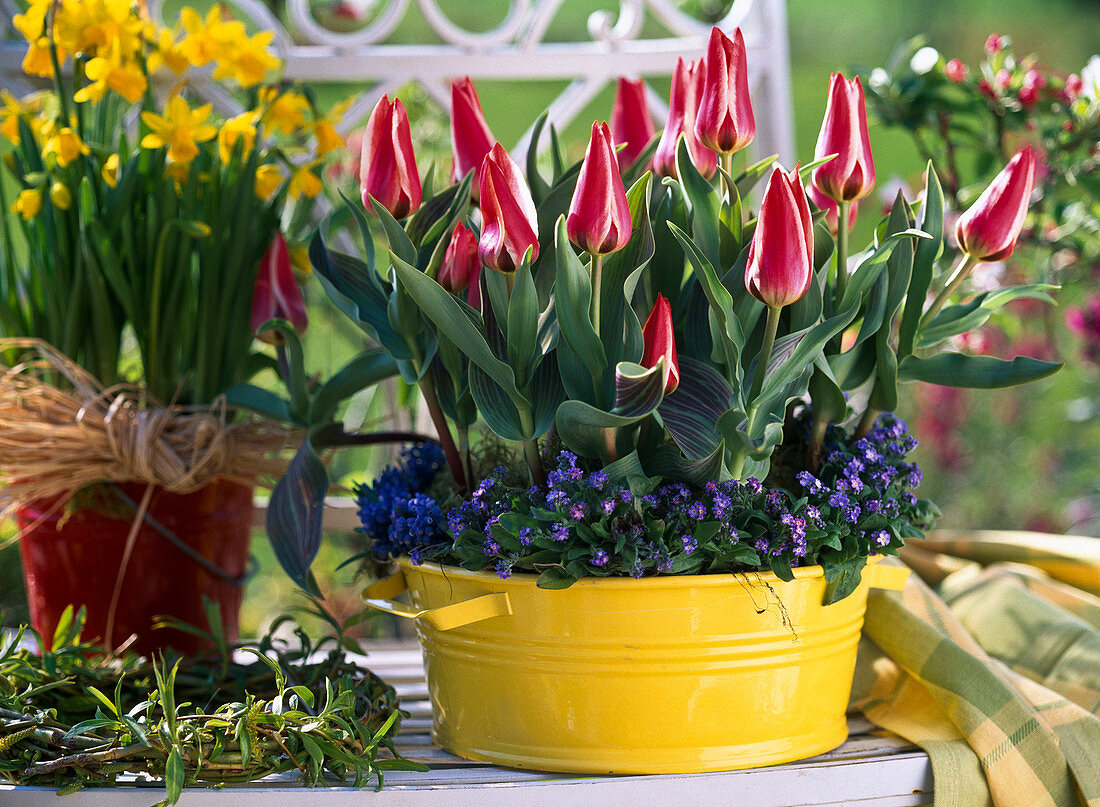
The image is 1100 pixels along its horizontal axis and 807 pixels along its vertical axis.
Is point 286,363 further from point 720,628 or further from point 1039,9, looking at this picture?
point 1039,9

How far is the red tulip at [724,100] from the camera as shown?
55cm

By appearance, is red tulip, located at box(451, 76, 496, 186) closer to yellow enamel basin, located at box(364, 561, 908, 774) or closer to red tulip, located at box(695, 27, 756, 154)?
red tulip, located at box(695, 27, 756, 154)

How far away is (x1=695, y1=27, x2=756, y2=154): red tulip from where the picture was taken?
21.6 inches

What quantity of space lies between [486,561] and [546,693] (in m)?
0.09

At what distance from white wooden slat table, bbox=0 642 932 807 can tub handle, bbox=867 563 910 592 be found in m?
0.11

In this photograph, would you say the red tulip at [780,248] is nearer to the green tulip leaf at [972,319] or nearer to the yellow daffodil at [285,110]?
the green tulip leaf at [972,319]

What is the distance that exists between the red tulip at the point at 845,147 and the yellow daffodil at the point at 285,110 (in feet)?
1.48

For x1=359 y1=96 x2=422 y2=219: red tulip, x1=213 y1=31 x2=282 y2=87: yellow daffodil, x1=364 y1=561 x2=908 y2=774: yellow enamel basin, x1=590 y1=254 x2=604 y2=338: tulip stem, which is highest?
x1=213 y1=31 x2=282 y2=87: yellow daffodil

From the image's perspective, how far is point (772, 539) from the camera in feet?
1.85

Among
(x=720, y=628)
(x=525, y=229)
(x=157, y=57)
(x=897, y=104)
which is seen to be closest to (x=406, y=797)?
(x=720, y=628)

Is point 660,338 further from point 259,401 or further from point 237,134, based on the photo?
point 237,134

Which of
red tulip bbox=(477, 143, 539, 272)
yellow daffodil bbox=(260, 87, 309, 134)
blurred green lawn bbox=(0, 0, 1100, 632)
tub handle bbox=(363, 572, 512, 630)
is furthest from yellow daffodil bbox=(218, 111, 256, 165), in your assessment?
blurred green lawn bbox=(0, 0, 1100, 632)

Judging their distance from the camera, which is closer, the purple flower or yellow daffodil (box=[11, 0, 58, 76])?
the purple flower

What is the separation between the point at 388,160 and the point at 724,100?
0.68 feet
